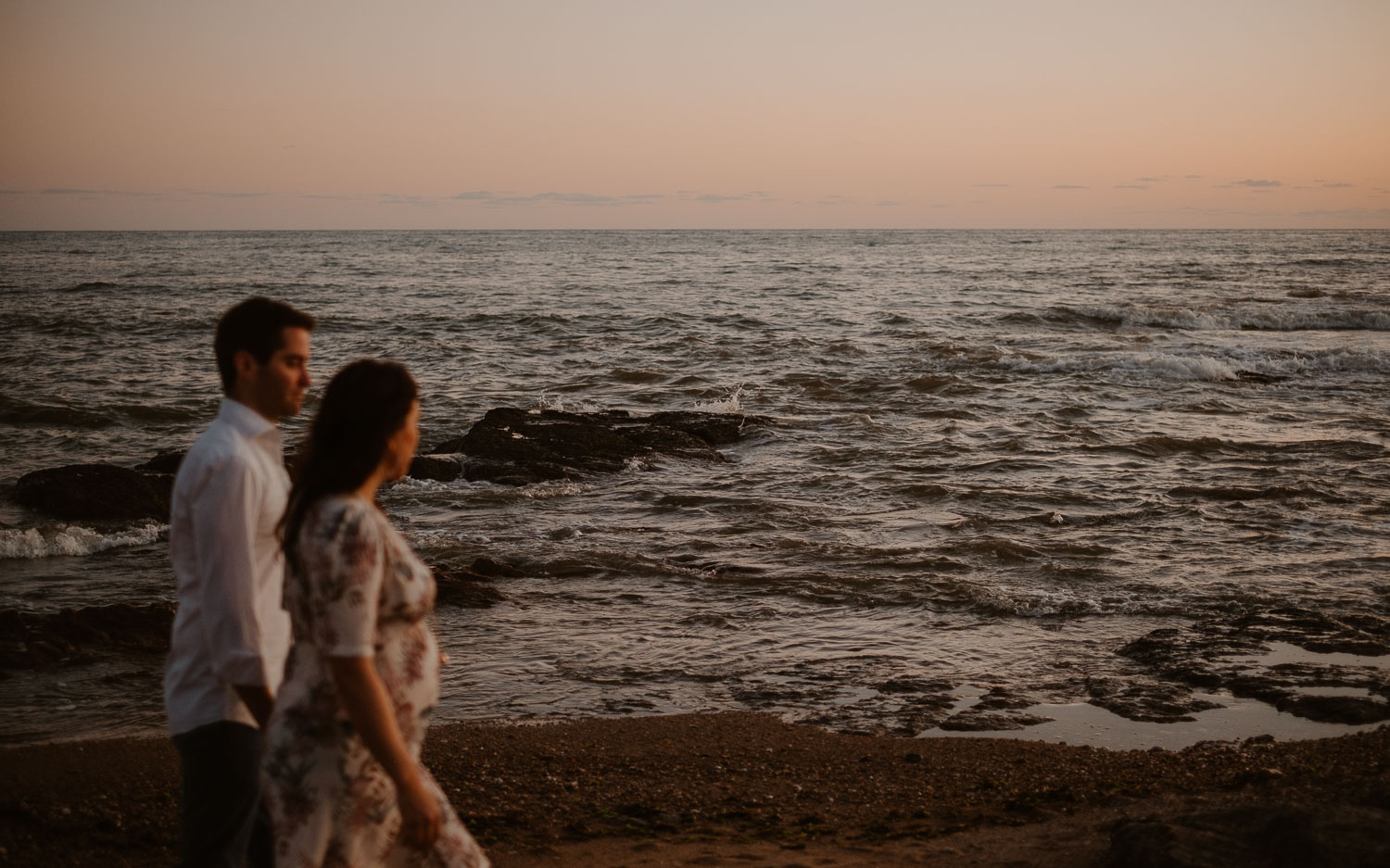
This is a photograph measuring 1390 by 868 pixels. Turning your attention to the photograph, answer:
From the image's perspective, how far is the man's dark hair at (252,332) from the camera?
2.62 metres

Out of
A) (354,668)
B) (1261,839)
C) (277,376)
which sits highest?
(277,376)

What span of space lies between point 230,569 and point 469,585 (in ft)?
19.4

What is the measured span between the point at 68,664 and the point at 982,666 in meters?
5.59

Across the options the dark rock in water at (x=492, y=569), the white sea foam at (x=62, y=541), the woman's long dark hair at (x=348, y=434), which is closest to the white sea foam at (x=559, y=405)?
the white sea foam at (x=62, y=541)

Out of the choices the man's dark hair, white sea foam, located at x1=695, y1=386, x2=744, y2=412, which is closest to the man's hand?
the man's dark hair

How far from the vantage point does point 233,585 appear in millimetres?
2436

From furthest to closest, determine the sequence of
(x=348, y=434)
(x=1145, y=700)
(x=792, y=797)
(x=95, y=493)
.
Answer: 1. (x=95, y=493)
2. (x=1145, y=700)
3. (x=792, y=797)
4. (x=348, y=434)

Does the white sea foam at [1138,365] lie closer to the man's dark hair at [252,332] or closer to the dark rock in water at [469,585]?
the dark rock in water at [469,585]

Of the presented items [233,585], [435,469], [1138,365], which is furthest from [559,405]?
[233,585]

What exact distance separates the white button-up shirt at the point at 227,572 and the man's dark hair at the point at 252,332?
11 centimetres

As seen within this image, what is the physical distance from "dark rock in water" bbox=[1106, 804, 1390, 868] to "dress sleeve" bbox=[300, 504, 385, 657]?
2738 millimetres

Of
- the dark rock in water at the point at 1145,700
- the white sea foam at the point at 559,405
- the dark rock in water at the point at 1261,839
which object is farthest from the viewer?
the white sea foam at the point at 559,405

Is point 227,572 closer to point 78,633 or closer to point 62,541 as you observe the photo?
point 78,633

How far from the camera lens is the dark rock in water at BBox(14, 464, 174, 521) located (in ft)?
34.8
